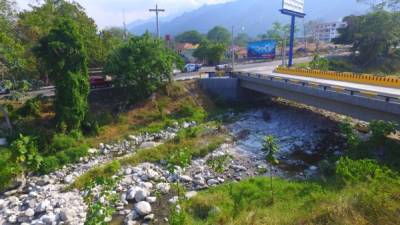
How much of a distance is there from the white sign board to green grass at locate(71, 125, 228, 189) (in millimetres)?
25037

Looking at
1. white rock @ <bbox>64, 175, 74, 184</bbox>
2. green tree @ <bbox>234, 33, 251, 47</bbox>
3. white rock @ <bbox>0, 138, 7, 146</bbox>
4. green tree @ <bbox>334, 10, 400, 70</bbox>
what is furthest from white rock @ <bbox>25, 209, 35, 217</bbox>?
green tree @ <bbox>234, 33, 251, 47</bbox>

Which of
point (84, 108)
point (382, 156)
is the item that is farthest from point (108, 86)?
point (382, 156)

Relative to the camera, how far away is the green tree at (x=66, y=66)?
27.0 metres

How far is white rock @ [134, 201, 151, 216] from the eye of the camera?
1774 centimetres

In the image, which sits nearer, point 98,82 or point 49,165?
point 49,165

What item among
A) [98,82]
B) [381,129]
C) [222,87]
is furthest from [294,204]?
[98,82]

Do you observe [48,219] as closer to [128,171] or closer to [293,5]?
[128,171]

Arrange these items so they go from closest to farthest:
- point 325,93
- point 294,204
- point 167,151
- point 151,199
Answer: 1. point 294,204
2. point 151,199
3. point 325,93
4. point 167,151

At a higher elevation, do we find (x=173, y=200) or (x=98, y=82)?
(x=98, y=82)

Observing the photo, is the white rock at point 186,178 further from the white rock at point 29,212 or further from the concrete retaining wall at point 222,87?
the concrete retaining wall at point 222,87

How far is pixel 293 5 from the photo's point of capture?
45.8m

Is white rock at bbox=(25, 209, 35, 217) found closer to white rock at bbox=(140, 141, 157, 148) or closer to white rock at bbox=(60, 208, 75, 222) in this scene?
white rock at bbox=(60, 208, 75, 222)

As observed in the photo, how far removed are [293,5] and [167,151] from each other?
32.4 metres

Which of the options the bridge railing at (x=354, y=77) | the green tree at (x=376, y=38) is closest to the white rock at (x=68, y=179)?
the bridge railing at (x=354, y=77)
